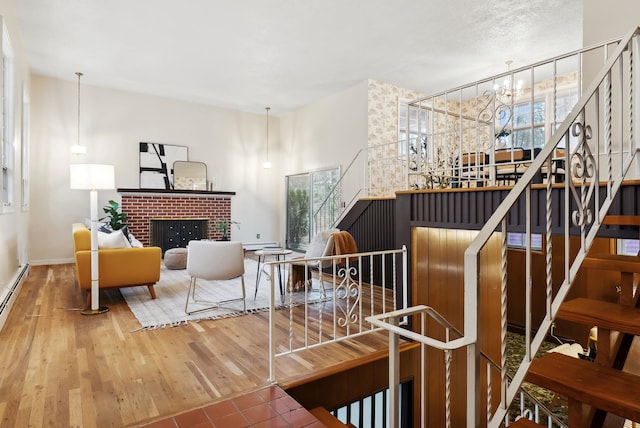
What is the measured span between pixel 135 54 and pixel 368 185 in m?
4.30

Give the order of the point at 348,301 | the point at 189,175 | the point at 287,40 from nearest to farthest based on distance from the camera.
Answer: the point at 348,301 < the point at 287,40 < the point at 189,175

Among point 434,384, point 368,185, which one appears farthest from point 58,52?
point 434,384

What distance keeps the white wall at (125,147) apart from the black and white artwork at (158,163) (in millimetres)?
136

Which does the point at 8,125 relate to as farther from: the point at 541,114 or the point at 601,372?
the point at 541,114

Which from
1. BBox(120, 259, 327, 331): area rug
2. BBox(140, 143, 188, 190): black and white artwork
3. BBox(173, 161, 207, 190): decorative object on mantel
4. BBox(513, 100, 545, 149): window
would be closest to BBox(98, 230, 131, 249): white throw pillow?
BBox(120, 259, 327, 331): area rug

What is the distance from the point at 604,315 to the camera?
146 centimetres

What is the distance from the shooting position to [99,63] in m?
Result: 5.76

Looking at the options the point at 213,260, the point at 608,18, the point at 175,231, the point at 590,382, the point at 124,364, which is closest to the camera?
the point at 590,382

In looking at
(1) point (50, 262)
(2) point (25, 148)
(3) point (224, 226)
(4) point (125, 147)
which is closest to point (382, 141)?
(3) point (224, 226)

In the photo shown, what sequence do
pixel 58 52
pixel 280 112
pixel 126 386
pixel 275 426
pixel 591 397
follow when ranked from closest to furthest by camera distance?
pixel 591 397
pixel 275 426
pixel 126 386
pixel 58 52
pixel 280 112

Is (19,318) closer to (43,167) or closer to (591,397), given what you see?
(43,167)

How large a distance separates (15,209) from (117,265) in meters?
1.69

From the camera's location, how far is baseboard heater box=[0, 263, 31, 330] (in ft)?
10.8

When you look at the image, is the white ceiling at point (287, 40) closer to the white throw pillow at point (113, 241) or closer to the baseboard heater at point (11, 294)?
the white throw pillow at point (113, 241)
